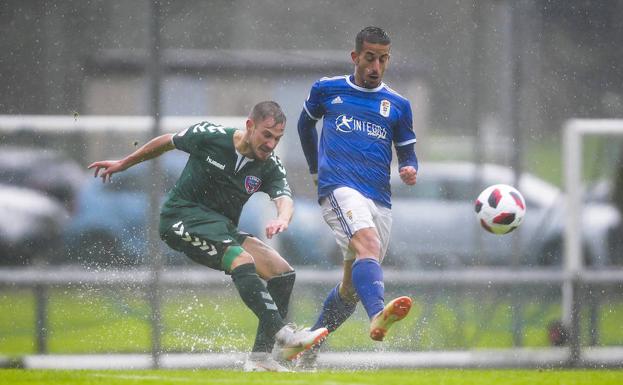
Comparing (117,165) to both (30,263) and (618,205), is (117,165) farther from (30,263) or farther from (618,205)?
(618,205)

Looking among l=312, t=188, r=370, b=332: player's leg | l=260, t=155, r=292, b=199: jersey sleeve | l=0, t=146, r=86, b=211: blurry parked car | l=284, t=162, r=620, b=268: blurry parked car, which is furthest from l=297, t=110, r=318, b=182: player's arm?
l=0, t=146, r=86, b=211: blurry parked car

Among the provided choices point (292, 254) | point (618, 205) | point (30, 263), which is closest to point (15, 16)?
point (30, 263)

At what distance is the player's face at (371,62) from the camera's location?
6.46 meters

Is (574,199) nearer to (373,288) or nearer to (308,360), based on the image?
(308,360)

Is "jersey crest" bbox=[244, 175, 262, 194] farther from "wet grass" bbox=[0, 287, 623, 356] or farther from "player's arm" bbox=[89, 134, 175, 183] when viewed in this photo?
"wet grass" bbox=[0, 287, 623, 356]

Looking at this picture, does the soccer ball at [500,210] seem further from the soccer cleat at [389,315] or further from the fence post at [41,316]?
the fence post at [41,316]

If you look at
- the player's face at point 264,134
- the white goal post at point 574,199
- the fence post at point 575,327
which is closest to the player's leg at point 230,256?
the player's face at point 264,134

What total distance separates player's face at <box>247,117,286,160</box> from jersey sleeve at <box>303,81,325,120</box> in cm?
36

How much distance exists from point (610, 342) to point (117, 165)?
4263 mm

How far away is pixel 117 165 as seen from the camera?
6605mm

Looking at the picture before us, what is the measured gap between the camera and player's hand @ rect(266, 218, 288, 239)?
584cm

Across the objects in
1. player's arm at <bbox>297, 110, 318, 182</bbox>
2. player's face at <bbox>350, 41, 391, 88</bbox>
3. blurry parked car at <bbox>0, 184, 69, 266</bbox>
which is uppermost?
player's face at <bbox>350, 41, 391, 88</bbox>

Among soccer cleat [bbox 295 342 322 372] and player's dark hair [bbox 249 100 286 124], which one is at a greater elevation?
player's dark hair [bbox 249 100 286 124]

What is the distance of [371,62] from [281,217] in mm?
968
